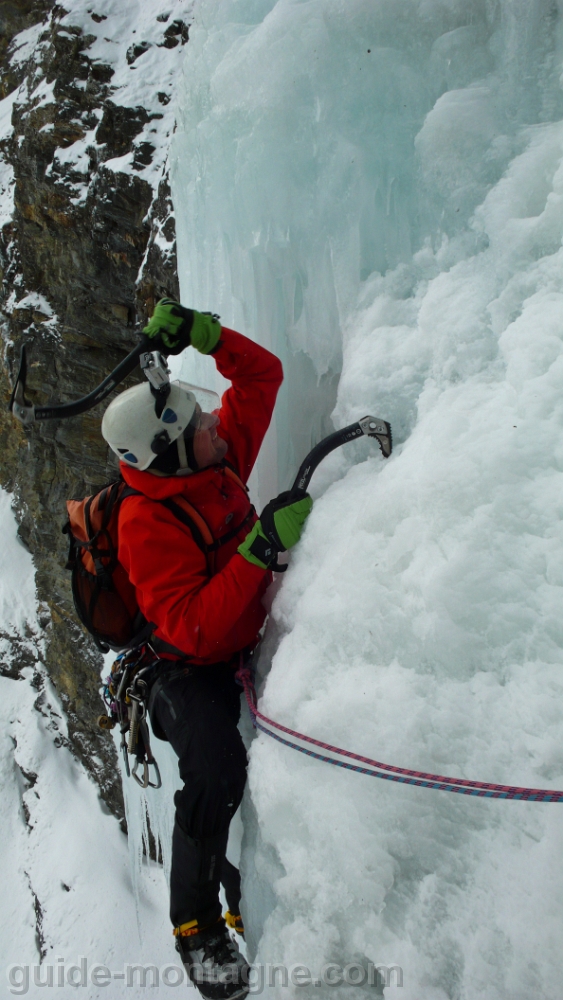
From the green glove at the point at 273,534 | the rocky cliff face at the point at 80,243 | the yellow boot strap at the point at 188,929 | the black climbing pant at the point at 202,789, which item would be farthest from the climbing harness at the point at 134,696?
the rocky cliff face at the point at 80,243

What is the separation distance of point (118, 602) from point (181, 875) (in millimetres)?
839

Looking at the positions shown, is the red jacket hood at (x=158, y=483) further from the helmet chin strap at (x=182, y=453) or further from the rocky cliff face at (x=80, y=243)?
the rocky cliff face at (x=80, y=243)

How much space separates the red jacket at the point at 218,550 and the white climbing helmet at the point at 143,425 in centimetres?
8

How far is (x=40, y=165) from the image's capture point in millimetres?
8008

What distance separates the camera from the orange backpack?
1884 millimetres

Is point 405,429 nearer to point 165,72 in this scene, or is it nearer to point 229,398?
point 229,398

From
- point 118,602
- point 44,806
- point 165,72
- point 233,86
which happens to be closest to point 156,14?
point 165,72

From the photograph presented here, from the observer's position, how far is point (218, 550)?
1827 mm

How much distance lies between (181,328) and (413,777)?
1.35 metres

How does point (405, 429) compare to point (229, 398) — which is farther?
point (229, 398)

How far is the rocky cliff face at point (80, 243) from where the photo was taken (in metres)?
6.98

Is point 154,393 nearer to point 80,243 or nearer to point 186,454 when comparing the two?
point 186,454

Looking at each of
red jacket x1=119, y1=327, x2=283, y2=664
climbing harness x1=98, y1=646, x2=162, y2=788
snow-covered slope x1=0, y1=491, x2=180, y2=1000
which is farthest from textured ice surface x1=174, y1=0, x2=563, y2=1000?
snow-covered slope x1=0, y1=491, x2=180, y2=1000

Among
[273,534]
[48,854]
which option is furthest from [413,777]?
[48,854]
